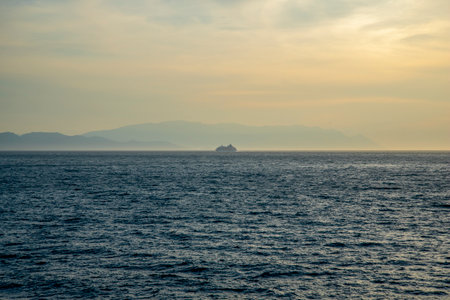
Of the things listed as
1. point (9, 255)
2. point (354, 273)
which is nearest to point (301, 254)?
point (354, 273)

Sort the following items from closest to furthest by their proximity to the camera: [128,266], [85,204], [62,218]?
[128,266] → [62,218] → [85,204]

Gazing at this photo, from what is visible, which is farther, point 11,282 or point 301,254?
point 301,254

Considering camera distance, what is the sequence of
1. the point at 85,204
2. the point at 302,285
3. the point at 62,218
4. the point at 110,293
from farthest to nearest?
the point at 85,204, the point at 62,218, the point at 302,285, the point at 110,293

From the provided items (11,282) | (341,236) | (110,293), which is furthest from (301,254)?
(11,282)

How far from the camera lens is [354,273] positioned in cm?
2325

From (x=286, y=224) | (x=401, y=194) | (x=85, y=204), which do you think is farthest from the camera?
(x=401, y=194)

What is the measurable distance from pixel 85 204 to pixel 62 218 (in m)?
11.5

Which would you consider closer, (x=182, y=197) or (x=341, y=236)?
(x=341, y=236)

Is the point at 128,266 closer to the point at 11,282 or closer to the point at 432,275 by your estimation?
the point at 11,282

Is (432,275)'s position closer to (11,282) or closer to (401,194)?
Answer: (11,282)

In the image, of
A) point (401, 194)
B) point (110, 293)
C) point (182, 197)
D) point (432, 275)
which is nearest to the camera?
point (110, 293)

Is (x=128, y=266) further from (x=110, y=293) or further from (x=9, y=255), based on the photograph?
(x=9, y=255)

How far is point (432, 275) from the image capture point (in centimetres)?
2288

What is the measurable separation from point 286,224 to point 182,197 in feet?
84.7
